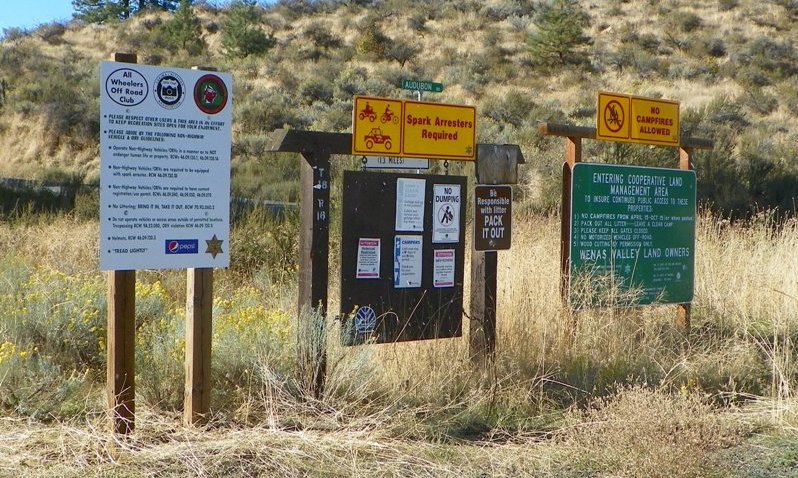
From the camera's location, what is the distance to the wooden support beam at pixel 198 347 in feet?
18.0

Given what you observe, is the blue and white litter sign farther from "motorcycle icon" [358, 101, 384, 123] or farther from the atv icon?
"motorcycle icon" [358, 101, 384, 123]

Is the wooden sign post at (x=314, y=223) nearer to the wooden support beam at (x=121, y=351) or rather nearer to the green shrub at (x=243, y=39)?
the wooden support beam at (x=121, y=351)

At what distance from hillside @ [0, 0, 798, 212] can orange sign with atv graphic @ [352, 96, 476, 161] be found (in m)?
10.4

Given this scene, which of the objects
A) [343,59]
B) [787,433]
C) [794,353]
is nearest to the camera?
[787,433]

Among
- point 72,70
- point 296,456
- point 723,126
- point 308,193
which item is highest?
point 72,70

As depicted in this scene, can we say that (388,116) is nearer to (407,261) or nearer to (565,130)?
(407,261)

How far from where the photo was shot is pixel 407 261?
22.4ft

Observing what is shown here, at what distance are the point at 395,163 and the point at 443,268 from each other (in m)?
0.88

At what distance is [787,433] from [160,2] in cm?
5173

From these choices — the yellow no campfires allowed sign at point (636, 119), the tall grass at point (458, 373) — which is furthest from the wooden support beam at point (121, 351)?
the yellow no campfires allowed sign at point (636, 119)

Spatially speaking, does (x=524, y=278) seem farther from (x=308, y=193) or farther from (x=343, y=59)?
(x=343, y=59)

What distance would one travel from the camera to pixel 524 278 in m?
8.59

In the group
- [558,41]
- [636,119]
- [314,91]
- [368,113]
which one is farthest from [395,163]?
[558,41]

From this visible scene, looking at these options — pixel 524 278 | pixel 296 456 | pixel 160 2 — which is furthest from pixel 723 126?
pixel 160 2
